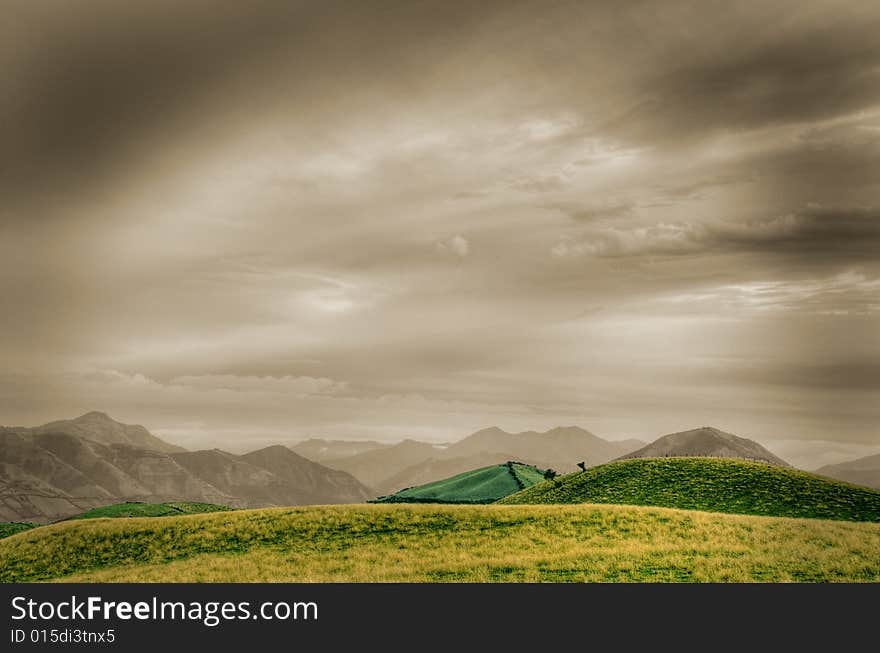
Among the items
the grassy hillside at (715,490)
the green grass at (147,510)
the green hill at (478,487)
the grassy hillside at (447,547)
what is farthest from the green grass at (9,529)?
the grassy hillside at (715,490)

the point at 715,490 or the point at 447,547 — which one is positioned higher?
the point at 715,490

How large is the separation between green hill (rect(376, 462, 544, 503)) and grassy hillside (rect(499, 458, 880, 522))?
56.0 ft

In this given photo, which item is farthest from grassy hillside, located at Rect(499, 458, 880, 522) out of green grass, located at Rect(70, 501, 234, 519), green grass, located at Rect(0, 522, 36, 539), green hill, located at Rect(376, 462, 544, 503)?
green grass, located at Rect(0, 522, 36, 539)

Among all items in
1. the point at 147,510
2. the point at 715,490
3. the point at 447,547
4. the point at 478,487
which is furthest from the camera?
the point at 478,487

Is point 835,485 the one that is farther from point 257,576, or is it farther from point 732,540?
point 257,576

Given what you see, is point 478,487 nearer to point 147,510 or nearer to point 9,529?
point 147,510

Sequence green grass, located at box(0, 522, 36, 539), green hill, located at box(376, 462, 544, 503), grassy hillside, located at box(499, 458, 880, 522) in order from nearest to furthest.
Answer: grassy hillside, located at box(499, 458, 880, 522) < green grass, located at box(0, 522, 36, 539) < green hill, located at box(376, 462, 544, 503)

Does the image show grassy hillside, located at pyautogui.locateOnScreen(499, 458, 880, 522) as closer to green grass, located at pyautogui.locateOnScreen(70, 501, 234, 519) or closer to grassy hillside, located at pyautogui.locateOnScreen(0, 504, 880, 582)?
grassy hillside, located at pyautogui.locateOnScreen(0, 504, 880, 582)

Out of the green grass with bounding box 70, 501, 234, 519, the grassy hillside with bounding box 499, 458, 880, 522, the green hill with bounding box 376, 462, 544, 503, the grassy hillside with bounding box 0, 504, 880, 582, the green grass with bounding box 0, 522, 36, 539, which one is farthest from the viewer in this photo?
the green hill with bounding box 376, 462, 544, 503

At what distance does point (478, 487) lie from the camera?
121 metres

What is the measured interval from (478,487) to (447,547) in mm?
71179

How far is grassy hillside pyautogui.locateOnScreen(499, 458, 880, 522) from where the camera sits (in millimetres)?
74250

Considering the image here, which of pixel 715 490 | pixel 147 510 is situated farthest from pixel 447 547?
pixel 147 510

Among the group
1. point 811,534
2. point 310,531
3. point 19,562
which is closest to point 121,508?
point 19,562
